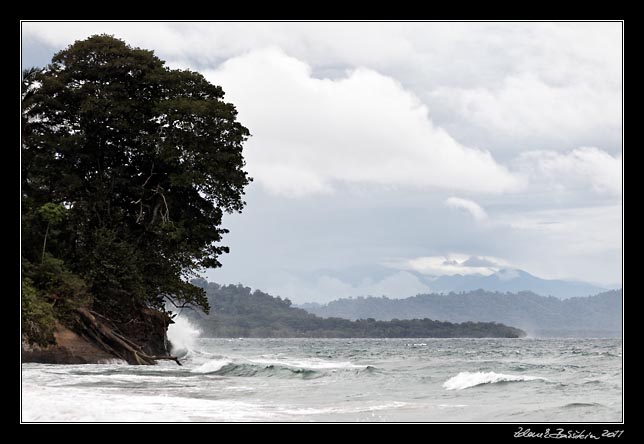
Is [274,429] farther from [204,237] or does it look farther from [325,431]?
[204,237]

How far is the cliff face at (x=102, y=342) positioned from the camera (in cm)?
3152

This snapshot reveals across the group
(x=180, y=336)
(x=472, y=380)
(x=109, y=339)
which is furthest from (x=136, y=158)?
(x=472, y=380)

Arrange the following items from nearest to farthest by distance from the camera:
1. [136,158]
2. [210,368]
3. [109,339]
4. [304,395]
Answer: [304,395] → [109,339] → [210,368] → [136,158]

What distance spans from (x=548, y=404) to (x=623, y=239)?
→ 23.0 feet

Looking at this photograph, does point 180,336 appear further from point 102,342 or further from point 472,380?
→ point 472,380

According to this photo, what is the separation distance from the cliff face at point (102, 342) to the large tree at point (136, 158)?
33.5 inches

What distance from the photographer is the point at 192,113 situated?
1479 inches

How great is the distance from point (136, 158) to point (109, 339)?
27.8ft

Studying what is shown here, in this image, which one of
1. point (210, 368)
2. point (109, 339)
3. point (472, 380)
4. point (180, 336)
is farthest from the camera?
point (180, 336)

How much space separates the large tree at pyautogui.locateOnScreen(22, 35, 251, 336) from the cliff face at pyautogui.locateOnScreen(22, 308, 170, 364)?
0.85m

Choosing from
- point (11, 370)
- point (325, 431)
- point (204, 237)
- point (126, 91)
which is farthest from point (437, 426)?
point (126, 91)

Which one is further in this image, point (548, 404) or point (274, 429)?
point (548, 404)

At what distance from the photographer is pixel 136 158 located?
129 ft

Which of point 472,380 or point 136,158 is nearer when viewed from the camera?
point 472,380
